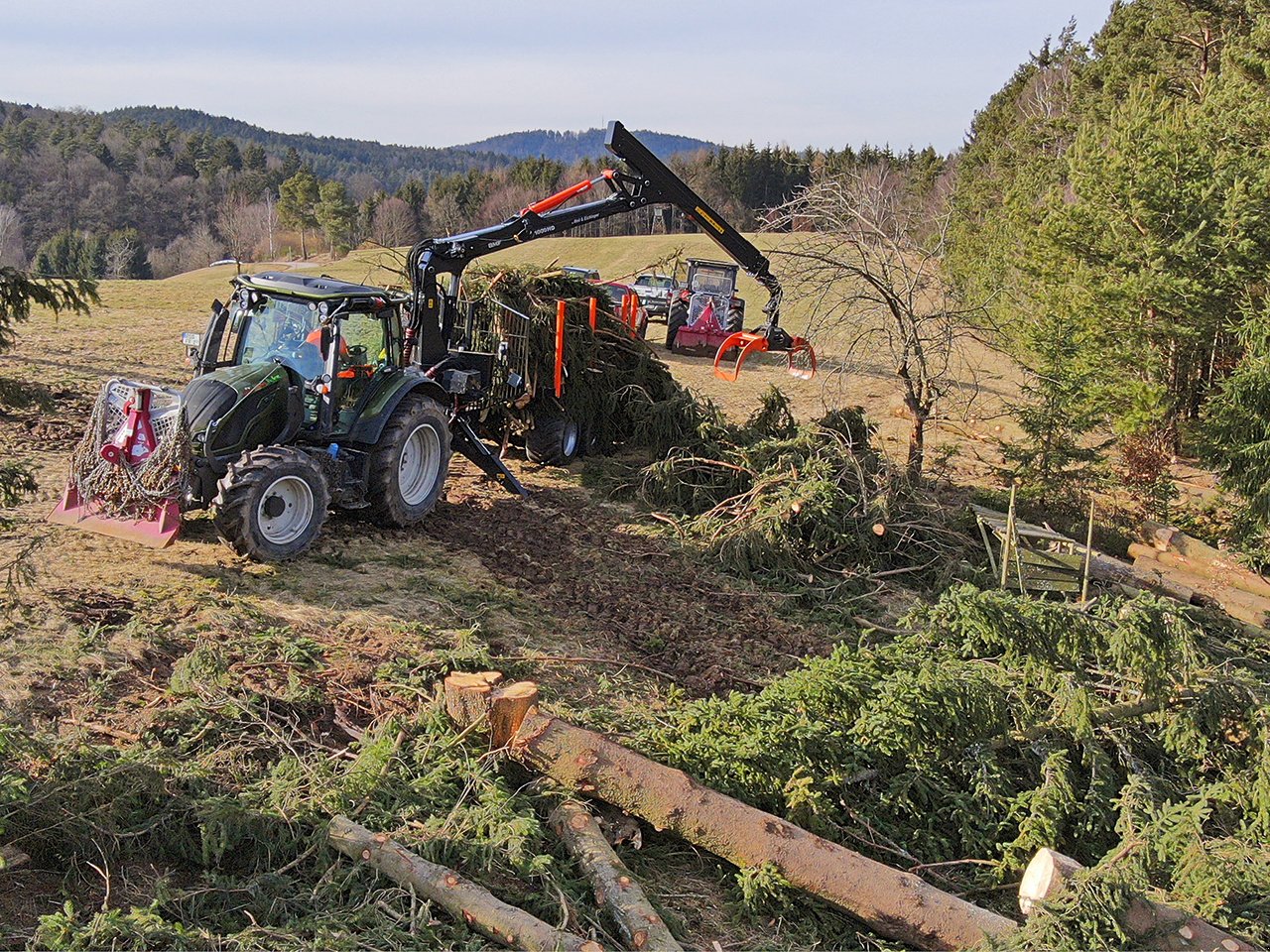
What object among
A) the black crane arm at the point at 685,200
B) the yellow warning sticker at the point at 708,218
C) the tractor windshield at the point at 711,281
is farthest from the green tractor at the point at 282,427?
the tractor windshield at the point at 711,281

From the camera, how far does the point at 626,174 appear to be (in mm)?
10664

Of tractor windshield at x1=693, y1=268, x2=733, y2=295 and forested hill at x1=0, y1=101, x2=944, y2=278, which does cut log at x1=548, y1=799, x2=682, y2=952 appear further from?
forested hill at x1=0, y1=101, x2=944, y2=278

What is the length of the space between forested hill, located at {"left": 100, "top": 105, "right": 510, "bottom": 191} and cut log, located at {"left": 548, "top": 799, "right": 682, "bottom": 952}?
13030 centimetres

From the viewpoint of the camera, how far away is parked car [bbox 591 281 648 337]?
1224cm

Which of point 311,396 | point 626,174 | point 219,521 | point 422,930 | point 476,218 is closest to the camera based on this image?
point 422,930

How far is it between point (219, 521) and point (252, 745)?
249cm

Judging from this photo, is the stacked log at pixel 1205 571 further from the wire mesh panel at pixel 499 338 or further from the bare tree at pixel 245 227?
the bare tree at pixel 245 227

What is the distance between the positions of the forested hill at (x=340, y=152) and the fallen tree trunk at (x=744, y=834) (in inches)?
5116

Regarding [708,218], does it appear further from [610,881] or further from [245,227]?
[245,227]

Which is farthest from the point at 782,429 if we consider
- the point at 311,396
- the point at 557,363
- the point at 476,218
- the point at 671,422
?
the point at 476,218

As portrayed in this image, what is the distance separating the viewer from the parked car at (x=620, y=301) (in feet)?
40.1

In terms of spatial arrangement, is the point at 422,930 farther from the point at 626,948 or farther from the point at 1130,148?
the point at 1130,148

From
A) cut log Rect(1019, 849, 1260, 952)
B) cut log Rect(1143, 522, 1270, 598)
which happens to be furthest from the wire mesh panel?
cut log Rect(1019, 849, 1260, 952)

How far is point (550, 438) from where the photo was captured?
37.2ft
